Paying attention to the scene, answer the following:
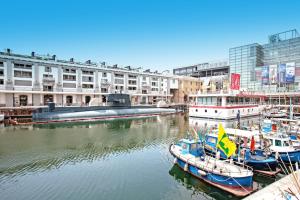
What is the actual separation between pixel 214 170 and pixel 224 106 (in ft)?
123

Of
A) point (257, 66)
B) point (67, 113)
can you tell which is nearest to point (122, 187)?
point (67, 113)

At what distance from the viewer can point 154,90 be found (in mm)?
93938

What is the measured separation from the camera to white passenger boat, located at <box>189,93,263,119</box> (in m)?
50.1

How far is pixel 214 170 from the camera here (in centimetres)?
1510

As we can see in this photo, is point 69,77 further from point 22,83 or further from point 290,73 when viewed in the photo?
point 290,73

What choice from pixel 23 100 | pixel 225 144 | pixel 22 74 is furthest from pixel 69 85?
pixel 225 144

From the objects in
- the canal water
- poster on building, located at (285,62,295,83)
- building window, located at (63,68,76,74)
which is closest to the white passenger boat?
poster on building, located at (285,62,295,83)

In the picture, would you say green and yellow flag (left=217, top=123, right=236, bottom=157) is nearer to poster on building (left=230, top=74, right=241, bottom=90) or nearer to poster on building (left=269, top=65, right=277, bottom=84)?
poster on building (left=230, top=74, right=241, bottom=90)

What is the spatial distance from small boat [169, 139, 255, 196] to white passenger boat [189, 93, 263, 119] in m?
32.5

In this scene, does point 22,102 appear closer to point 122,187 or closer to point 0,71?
point 0,71

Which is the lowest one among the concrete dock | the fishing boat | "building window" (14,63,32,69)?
the concrete dock

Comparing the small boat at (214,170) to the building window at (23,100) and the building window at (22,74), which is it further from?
the building window at (22,74)

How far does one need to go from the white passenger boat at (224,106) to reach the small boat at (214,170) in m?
32.5

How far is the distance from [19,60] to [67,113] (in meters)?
23.5
